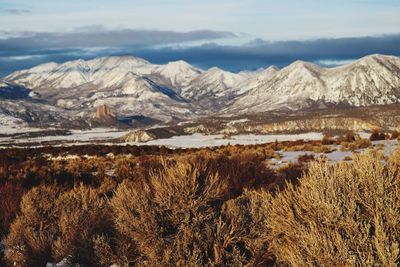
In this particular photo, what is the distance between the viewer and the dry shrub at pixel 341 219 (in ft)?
19.8

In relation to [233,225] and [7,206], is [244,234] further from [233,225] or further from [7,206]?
[7,206]

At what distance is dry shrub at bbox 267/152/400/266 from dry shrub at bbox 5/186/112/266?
3.67 meters

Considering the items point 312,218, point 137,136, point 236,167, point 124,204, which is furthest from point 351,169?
point 137,136

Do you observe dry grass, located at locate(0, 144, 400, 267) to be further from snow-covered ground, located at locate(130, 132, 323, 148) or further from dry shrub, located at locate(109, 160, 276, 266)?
snow-covered ground, located at locate(130, 132, 323, 148)

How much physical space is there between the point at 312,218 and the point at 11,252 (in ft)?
21.8

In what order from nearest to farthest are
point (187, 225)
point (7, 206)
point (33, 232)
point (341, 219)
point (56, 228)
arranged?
1. point (341, 219)
2. point (187, 225)
3. point (33, 232)
4. point (56, 228)
5. point (7, 206)

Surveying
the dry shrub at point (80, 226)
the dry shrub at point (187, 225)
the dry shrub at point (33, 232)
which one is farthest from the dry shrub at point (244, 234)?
the dry shrub at point (33, 232)

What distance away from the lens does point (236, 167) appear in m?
16.6

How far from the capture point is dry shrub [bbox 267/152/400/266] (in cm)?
604

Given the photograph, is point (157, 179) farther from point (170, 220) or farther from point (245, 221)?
point (245, 221)

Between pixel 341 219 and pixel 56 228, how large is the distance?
704 cm

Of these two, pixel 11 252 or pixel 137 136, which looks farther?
pixel 137 136

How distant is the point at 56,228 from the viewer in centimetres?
1100

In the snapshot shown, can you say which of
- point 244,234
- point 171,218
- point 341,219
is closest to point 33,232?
point 171,218
